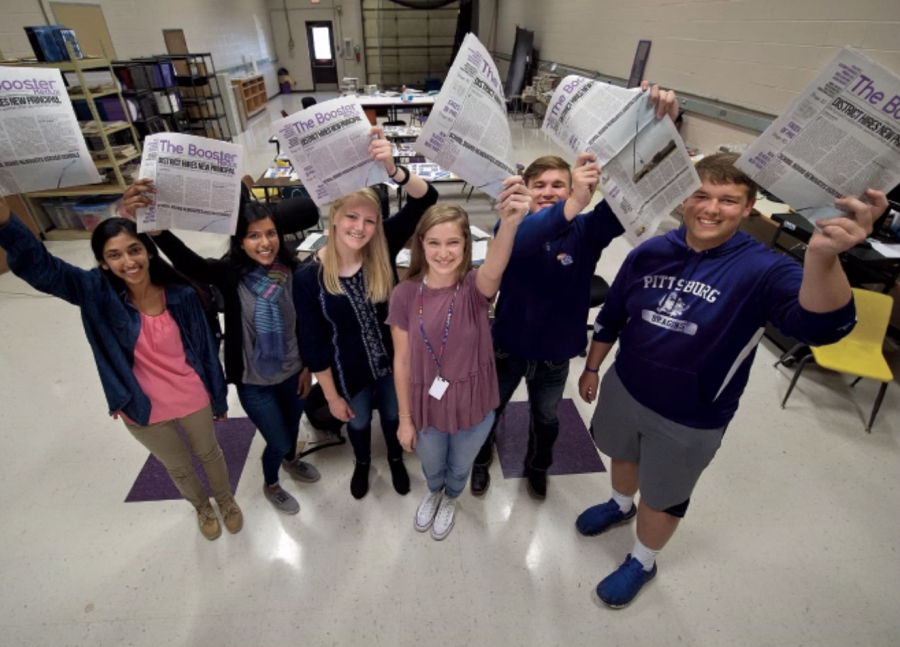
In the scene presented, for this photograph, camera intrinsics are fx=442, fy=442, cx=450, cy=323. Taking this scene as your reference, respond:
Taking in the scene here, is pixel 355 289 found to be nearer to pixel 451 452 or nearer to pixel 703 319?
pixel 451 452

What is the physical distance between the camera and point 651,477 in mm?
1483

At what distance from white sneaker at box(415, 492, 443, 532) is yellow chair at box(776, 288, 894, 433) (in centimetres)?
224

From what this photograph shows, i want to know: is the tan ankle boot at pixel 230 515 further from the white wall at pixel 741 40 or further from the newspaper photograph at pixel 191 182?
the white wall at pixel 741 40

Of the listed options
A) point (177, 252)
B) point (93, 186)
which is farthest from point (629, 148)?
point (93, 186)

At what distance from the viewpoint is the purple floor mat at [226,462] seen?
2164 millimetres

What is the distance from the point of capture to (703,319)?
1.20 meters

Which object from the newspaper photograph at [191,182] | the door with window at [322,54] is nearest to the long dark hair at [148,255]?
the newspaper photograph at [191,182]

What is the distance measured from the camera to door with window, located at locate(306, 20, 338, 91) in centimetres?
1329

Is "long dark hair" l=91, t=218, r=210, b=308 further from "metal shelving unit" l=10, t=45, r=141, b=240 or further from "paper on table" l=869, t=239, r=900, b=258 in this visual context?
"metal shelving unit" l=10, t=45, r=141, b=240

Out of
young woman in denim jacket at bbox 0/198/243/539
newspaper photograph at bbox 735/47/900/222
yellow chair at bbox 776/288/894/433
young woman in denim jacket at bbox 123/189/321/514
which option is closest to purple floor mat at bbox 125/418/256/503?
young woman in denim jacket at bbox 0/198/243/539

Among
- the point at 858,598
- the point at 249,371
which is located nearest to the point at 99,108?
the point at 249,371

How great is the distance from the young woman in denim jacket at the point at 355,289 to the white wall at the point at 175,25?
19.1ft

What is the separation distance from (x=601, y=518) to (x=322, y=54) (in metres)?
15.6

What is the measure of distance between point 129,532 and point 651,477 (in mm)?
2229
